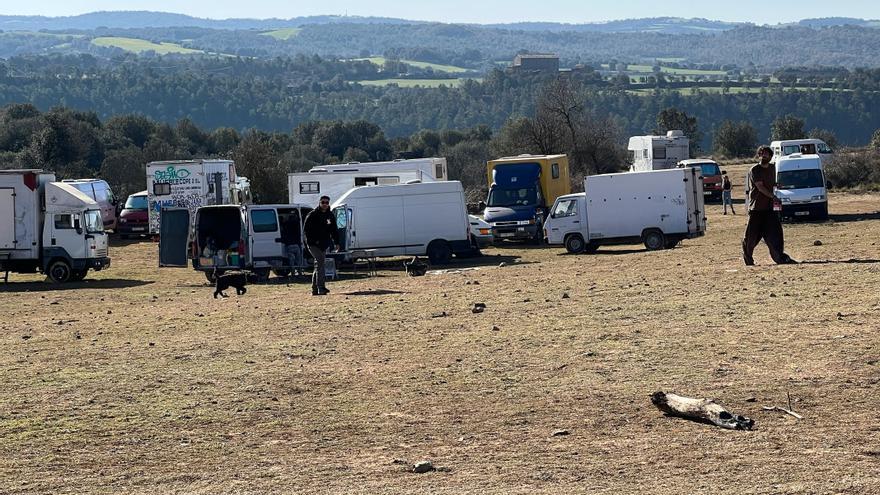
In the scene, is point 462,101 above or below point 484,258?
above

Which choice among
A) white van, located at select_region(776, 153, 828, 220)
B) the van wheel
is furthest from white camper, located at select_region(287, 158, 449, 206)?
white van, located at select_region(776, 153, 828, 220)

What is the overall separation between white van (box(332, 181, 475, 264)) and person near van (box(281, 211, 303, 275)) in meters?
2.43

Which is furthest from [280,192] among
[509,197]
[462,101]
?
[462,101]

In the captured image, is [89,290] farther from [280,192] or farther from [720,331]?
[280,192]

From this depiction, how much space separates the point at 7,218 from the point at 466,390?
20310 millimetres

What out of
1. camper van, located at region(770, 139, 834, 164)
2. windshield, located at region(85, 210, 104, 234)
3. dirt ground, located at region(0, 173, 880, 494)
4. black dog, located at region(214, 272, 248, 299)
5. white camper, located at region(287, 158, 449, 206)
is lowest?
dirt ground, located at region(0, 173, 880, 494)

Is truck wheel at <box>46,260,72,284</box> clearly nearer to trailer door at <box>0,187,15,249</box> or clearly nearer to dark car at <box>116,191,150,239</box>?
trailer door at <box>0,187,15,249</box>

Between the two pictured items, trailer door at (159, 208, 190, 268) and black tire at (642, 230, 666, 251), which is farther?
black tire at (642, 230, 666, 251)

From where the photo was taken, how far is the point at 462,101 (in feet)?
618

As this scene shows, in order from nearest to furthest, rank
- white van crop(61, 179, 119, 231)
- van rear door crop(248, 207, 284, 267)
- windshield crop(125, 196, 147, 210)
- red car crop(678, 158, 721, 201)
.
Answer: van rear door crop(248, 207, 284, 267), windshield crop(125, 196, 147, 210), white van crop(61, 179, 119, 231), red car crop(678, 158, 721, 201)

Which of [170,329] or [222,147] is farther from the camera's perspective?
[222,147]

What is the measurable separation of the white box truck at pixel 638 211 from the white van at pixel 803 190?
8.43 metres

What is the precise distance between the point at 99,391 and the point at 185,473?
3219 mm

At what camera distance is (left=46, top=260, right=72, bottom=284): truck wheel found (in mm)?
29448
